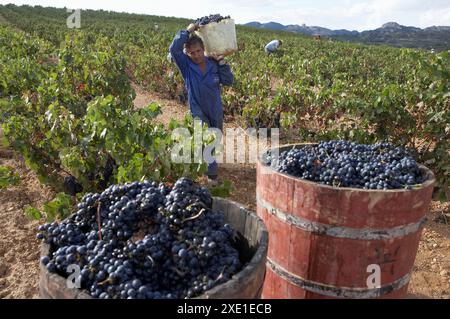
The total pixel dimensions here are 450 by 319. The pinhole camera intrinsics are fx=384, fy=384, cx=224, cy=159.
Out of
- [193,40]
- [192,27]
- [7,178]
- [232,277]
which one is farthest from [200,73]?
[232,277]

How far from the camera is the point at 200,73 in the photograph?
5.24 metres

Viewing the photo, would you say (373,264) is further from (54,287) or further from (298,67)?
(298,67)

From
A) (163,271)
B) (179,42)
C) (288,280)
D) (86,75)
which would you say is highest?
(179,42)

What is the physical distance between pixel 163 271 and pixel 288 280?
3.48 feet

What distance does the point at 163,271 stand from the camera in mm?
1810

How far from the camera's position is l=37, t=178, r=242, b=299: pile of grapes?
1.70 metres

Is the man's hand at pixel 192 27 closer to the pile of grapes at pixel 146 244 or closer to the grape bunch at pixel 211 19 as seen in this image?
the grape bunch at pixel 211 19

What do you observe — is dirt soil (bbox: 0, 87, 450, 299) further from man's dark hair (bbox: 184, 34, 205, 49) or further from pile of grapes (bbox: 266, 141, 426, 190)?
man's dark hair (bbox: 184, 34, 205, 49)

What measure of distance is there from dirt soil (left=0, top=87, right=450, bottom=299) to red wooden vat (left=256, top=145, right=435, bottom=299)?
1.54m

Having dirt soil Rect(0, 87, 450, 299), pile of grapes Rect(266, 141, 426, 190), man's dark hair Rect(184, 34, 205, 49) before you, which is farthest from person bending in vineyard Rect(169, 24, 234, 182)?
pile of grapes Rect(266, 141, 426, 190)

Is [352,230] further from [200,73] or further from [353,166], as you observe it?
[200,73]

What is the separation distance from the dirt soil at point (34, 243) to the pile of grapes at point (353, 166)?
5.14 feet

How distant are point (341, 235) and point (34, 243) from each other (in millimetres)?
3327
